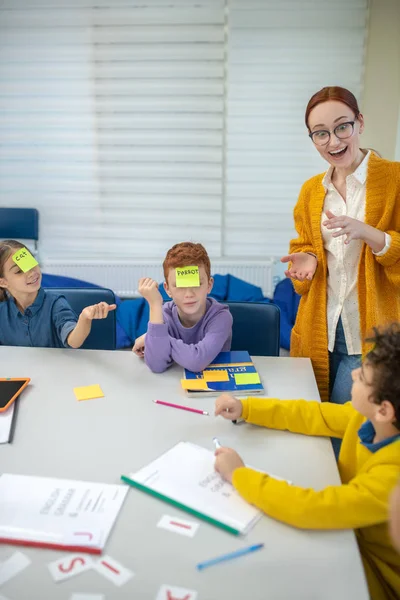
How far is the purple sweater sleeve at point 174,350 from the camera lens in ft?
5.61

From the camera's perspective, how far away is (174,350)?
1.73m

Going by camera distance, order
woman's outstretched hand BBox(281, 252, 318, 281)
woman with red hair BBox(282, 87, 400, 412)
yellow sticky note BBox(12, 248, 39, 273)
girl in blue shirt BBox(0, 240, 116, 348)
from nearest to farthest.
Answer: woman with red hair BBox(282, 87, 400, 412) < woman's outstretched hand BBox(281, 252, 318, 281) < yellow sticky note BBox(12, 248, 39, 273) < girl in blue shirt BBox(0, 240, 116, 348)

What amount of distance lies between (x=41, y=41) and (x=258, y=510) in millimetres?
3935

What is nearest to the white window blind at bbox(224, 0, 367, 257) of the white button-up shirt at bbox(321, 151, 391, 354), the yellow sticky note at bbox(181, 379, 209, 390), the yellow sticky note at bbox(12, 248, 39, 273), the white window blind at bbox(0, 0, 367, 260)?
the white window blind at bbox(0, 0, 367, 260)

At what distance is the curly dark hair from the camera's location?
3.45 ft

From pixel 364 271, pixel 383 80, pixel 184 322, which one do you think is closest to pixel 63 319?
pixel 184 322

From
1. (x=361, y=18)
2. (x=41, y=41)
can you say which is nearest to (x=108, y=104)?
(x=41, y=41)

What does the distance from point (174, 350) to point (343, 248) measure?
69 centimetres

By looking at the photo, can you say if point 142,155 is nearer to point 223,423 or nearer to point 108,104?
point 108,104

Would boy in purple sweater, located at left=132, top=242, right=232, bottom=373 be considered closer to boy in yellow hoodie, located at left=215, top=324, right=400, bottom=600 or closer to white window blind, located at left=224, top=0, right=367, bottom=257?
boy in yellow hoodie, located at left=215, top=324, right=400, bottom=600

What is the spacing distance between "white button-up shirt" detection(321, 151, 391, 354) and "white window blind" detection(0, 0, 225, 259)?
2326 millimetres

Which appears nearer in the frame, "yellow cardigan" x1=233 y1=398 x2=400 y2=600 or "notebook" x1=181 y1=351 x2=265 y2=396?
"yellow cardigan" x1=233 y1=398 x2=400 y2=600

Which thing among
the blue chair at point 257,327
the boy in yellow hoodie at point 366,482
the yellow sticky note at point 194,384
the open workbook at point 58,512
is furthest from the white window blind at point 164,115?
the open workbook at point 58,512

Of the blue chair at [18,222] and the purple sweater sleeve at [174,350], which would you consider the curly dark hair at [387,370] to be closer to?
the purple sweater sleeve at [174,350]
